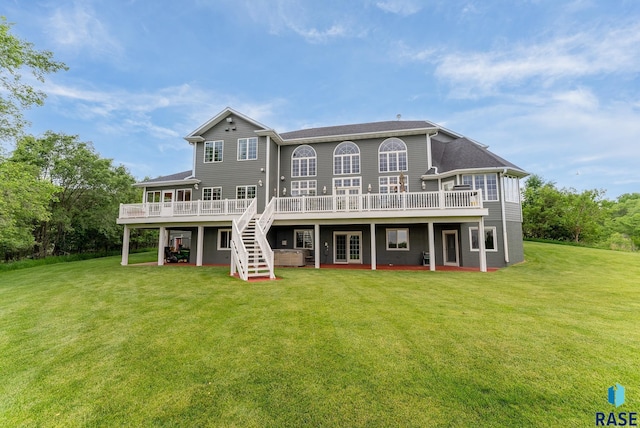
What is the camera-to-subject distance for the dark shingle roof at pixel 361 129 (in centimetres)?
1555

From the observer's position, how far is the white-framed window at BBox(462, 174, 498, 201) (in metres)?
13.6

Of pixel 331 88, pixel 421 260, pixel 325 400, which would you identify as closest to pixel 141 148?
pixel 331 88

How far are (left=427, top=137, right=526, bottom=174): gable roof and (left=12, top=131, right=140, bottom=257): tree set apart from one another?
83.6 ft

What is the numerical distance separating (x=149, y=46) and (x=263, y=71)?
8.62m

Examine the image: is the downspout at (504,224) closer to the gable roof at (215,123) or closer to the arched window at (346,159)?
the arched window at (346,159)

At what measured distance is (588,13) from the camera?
12.1 m

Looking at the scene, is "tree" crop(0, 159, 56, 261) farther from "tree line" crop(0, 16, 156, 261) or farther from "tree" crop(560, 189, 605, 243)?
"tree" crop(560, 189, 605, 243)

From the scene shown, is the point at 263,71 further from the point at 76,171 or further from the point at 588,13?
the point at 588,13

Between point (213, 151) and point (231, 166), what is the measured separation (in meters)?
1.67

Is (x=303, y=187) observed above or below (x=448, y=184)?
above

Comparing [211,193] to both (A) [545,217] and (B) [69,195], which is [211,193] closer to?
(B) [69,195]

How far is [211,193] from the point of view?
16.2 metres

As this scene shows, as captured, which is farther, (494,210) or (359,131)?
(359,131)

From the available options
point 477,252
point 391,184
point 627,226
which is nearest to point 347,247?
point 391,184
